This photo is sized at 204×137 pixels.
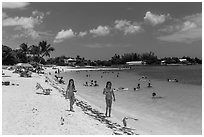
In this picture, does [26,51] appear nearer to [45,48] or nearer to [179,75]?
[45,48]

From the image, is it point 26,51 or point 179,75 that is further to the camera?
point 26,51

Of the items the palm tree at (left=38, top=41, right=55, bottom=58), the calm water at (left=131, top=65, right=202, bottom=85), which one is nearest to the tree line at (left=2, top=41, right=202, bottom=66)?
the palm tree at (left=38, top=41, right=55, bottom=58)

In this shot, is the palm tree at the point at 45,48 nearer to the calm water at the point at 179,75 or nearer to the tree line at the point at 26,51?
the tree line at the point at 26,51

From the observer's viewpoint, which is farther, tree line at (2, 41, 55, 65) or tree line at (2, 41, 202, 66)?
tree line at (2, 41, 202, 66)

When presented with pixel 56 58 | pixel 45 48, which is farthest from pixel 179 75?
pixel 56 58

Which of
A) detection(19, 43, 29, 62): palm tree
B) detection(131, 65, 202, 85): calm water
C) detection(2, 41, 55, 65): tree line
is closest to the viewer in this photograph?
detection(2, 41, 55, 65): tree line

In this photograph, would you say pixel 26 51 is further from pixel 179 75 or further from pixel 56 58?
pixel 56 58

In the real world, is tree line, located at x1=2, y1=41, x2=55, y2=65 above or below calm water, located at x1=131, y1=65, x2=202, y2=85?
above

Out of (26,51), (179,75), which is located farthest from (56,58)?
(179,75)

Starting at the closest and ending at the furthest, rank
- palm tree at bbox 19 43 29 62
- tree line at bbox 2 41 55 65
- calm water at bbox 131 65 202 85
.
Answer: tree line at bbox 2 41 55 65, calm water at bbox 131 65 202 85, palm tree at bbox 19 43 29 62

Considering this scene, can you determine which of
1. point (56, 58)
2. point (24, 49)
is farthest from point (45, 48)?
point (56, 58)

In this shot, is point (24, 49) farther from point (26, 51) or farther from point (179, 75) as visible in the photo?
point (179, 75)

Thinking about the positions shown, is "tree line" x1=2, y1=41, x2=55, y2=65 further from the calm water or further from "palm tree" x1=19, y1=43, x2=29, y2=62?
the calm water

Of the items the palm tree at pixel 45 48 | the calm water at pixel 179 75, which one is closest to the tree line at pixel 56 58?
the palm tree at pixel 45 48
